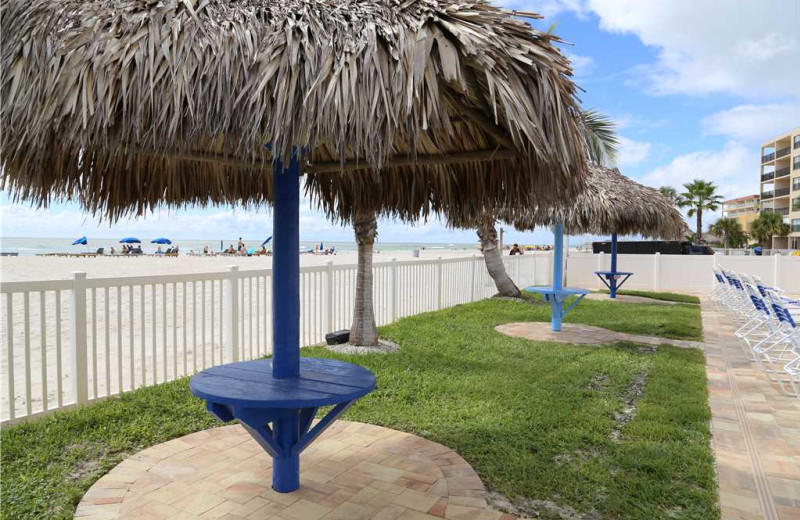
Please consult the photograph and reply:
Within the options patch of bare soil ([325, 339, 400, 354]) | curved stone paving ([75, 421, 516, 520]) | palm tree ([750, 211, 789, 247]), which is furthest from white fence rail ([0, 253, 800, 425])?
palm tree ([750, 211, 789, 247])

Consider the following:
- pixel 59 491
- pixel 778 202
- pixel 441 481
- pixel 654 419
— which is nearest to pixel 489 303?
pixel 654 419

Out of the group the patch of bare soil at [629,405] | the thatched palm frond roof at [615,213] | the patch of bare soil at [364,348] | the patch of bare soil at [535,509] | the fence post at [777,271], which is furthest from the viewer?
the fence post at [777,271]

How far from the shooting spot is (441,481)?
318 cm

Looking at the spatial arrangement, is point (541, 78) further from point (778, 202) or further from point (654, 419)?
point (778, 202)

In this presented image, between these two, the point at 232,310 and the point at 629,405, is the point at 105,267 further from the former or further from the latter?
the point at 629,405

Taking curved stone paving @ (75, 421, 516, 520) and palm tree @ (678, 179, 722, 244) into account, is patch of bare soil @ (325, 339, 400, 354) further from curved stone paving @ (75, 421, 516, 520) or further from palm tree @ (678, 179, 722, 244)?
palm tree @ (678, 179, 722, 244)

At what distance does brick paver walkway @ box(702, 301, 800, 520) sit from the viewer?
3.08 m

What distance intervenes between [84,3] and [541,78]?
2164 mm

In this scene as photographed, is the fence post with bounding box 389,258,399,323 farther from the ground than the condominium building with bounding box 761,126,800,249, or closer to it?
closer to it

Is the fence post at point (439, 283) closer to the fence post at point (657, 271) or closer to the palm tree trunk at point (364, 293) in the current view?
the palm tree trunk at point (364, 293)

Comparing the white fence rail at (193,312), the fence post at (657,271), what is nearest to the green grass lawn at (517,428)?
the white fence rail at (193,312)

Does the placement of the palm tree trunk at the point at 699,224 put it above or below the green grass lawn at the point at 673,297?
above

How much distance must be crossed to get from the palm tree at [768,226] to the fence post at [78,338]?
62.5 meters

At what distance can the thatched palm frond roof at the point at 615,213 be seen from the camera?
35.1 feet
